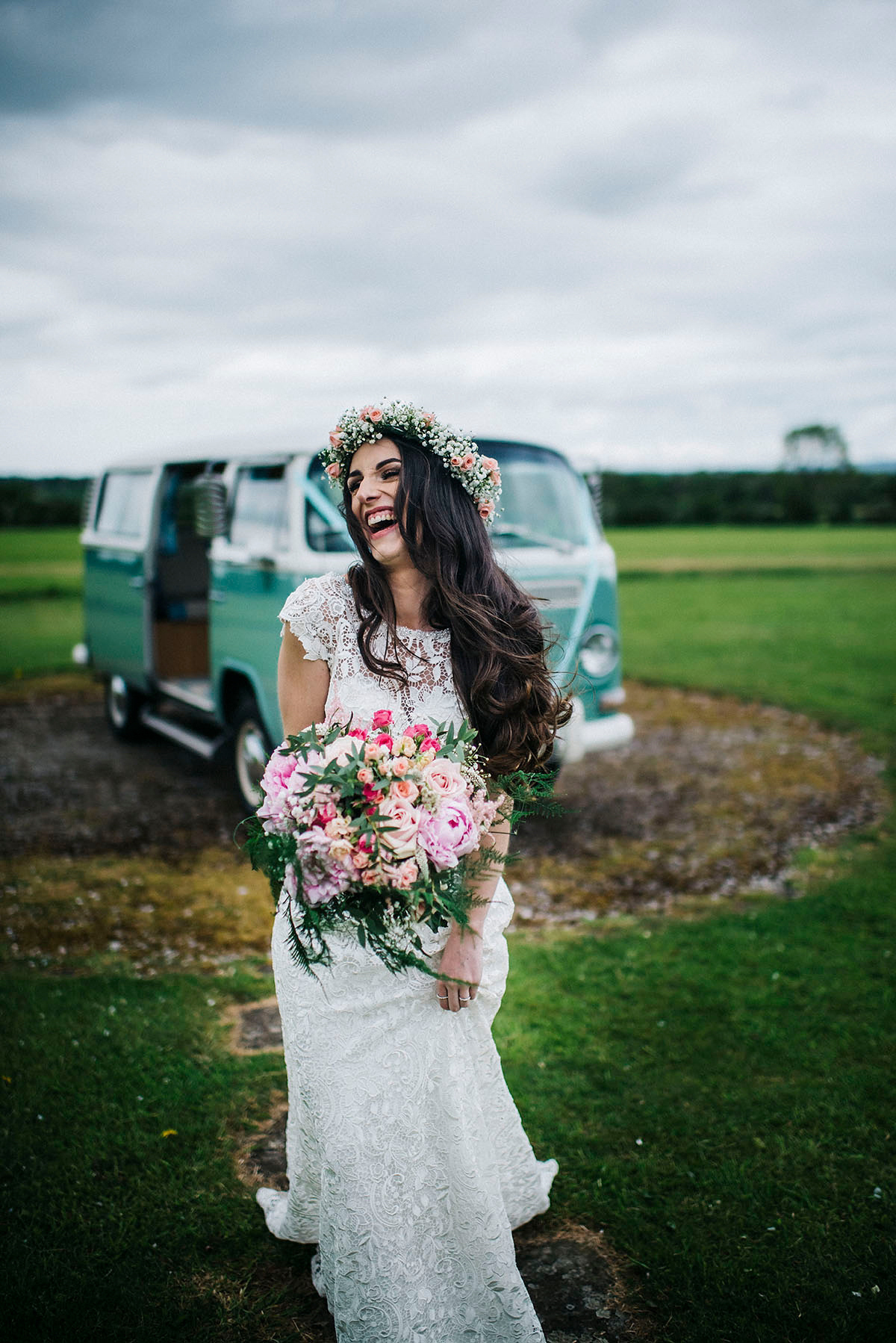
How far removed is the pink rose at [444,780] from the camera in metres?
1.96

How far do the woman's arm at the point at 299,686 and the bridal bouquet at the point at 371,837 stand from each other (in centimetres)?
59

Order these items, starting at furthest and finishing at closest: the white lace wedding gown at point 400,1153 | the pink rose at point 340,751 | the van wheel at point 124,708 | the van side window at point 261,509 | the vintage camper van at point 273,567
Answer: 1. the van wheel at point 124,708
2. the van side window at point 261,509
3. the vintage camper van at point 273,567
4. the white lace wedding gown at point 400,1153
5. the pink rose at point 340,751

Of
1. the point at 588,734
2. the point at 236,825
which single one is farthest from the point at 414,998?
the point at 588,734

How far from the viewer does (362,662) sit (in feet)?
8.38

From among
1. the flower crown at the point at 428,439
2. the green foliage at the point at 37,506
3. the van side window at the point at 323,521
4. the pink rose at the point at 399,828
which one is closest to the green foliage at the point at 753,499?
the green foliage at the point at 37,506

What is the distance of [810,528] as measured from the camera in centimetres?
5150

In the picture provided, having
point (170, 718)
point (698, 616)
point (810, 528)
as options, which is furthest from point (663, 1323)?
point (810, 528)

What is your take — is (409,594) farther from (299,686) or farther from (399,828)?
(399,828)

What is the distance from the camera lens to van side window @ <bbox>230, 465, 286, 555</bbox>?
5.59m

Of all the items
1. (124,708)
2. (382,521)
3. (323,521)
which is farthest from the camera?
(124,708)

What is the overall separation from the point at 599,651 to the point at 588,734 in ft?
1.89

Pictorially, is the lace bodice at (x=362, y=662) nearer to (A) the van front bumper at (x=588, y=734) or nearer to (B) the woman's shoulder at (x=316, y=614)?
(B) the woman's shoulder at (x=316, y=614)

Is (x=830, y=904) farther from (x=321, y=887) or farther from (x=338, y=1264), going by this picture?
(x=321, y=887)

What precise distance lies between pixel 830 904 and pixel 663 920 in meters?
0.96
